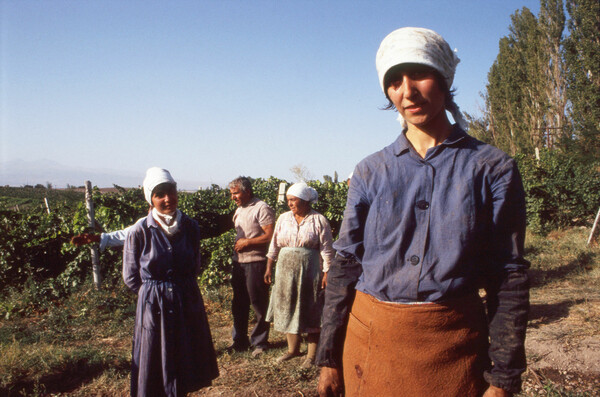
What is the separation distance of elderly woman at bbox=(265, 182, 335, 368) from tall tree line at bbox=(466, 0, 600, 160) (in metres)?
15.6

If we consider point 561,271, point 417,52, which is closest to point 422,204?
point 417,52

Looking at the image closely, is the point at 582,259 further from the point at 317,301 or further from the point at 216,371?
the point at 216,371

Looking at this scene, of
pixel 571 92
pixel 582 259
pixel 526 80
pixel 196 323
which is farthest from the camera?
pixel 526 80

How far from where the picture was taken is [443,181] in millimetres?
1362

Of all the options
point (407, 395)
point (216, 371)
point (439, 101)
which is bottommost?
point (216, 371)

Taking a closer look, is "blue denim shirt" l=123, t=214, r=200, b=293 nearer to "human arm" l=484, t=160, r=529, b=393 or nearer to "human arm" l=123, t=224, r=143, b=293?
"human arm" l=123, t=224, r=143, b=293

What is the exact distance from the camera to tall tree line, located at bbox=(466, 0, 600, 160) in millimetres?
20766

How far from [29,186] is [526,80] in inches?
1720

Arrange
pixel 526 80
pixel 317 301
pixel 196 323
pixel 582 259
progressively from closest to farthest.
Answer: pixel 196 323 → pixel 317 301 → pixel 582 259 → pixel 526 80

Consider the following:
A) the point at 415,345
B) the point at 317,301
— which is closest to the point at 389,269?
the point at 415,345

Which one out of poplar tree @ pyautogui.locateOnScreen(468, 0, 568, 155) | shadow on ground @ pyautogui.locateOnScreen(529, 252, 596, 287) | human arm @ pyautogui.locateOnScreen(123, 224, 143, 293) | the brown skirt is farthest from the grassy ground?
poplar tree @ pyautogui.locateOnScreen(468, 0, 568, 155)

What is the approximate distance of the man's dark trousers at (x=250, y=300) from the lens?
207 inches

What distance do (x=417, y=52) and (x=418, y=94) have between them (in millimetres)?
137

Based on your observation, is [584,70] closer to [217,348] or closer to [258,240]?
[258,240]
